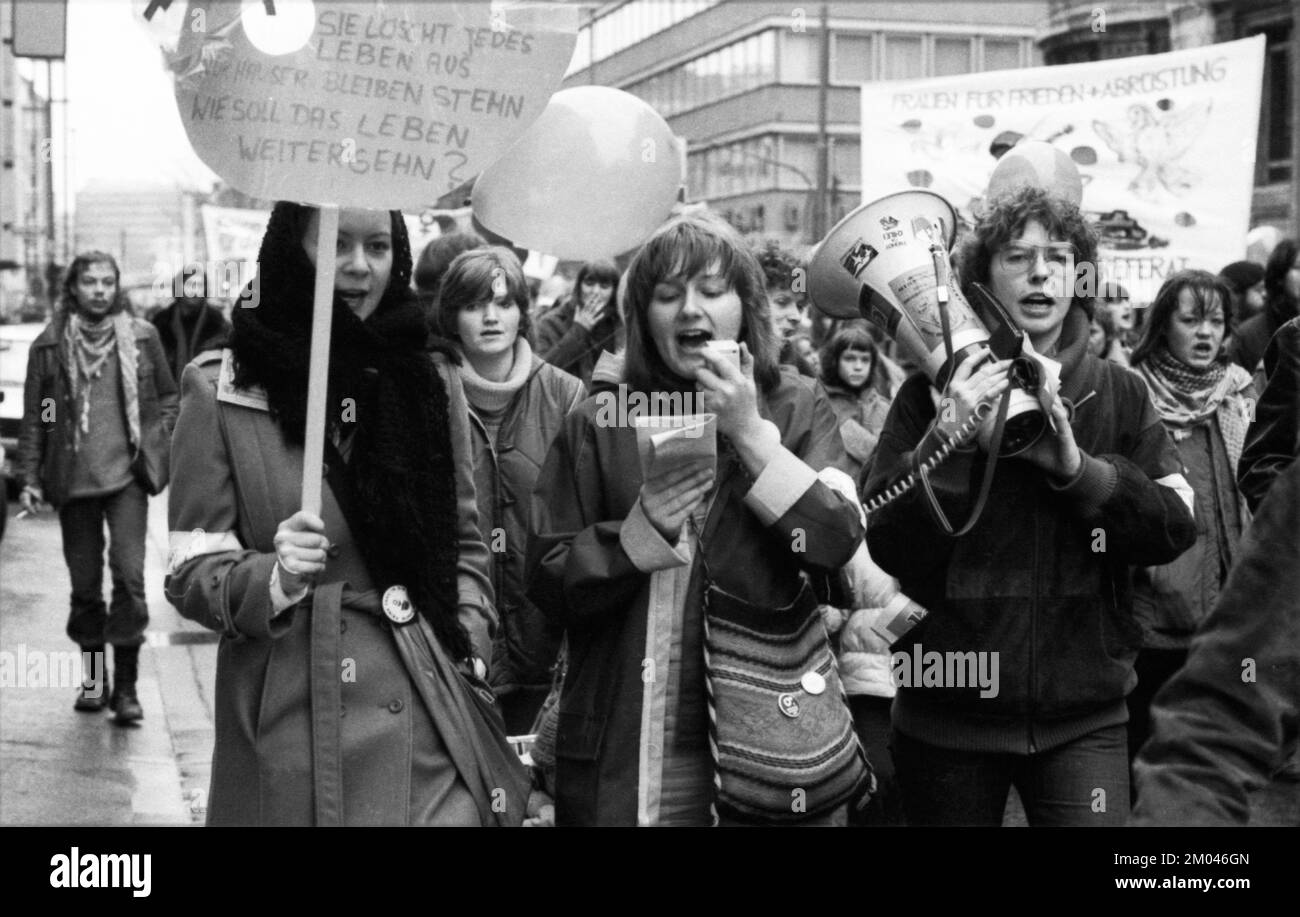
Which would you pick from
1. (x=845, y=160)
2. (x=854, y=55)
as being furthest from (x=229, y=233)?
(x=845, y=160)

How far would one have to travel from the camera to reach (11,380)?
50.6 feet

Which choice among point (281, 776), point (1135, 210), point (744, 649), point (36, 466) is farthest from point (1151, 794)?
point (1135, 210)

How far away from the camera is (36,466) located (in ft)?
27.0

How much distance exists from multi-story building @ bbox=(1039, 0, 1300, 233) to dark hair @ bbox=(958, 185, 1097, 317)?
20.3 m

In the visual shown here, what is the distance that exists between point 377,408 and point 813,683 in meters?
0.96

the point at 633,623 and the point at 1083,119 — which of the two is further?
the point at 1083,119

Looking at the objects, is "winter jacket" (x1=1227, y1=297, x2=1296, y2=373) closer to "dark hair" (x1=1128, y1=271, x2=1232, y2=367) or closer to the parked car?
"dark hair" (x1=1128, y1=271, x2=1232, y2=367)

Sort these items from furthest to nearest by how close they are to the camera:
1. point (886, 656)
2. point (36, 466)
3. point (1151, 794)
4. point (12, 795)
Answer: point (36, 466) < point (12, 795) < point (886, 656) < point (1151, 794)

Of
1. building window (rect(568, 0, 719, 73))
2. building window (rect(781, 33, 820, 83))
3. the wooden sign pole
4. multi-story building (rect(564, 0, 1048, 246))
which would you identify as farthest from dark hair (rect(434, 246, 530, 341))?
building window (rect(568, 0, 719, 73))

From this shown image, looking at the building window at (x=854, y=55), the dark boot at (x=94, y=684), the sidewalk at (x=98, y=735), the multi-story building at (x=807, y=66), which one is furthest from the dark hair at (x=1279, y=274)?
the building window at (x=854, y=55)

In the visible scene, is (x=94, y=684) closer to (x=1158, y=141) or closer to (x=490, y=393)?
(x=490, y=393)

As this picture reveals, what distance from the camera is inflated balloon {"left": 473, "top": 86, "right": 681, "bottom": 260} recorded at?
15.5ft
